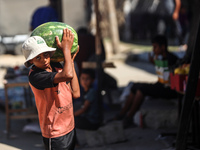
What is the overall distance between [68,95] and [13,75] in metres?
3.48

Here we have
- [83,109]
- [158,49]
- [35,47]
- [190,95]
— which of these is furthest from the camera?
[158,49]

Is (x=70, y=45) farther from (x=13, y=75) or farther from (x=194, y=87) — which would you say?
(x=13, y=75)

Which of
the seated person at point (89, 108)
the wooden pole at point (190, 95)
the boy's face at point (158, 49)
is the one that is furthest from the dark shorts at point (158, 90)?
the wooden pole at point (190, 95)

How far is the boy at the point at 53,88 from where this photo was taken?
3.11 metres

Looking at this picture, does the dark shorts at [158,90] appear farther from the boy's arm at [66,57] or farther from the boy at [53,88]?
the boy's arm at [66,57]

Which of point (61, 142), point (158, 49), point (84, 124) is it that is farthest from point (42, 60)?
point (158, 49)

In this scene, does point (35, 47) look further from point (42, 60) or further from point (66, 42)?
point (66, 42)

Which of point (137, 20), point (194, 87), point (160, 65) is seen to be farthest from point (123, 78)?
point (137, 20)

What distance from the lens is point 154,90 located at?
5.93 m

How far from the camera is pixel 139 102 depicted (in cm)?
616

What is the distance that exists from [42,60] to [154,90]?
3091 mm

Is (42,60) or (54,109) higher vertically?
(42,60)

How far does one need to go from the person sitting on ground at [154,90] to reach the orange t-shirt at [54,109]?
255 centimetres

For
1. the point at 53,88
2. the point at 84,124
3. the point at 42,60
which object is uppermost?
the point at 42,60
